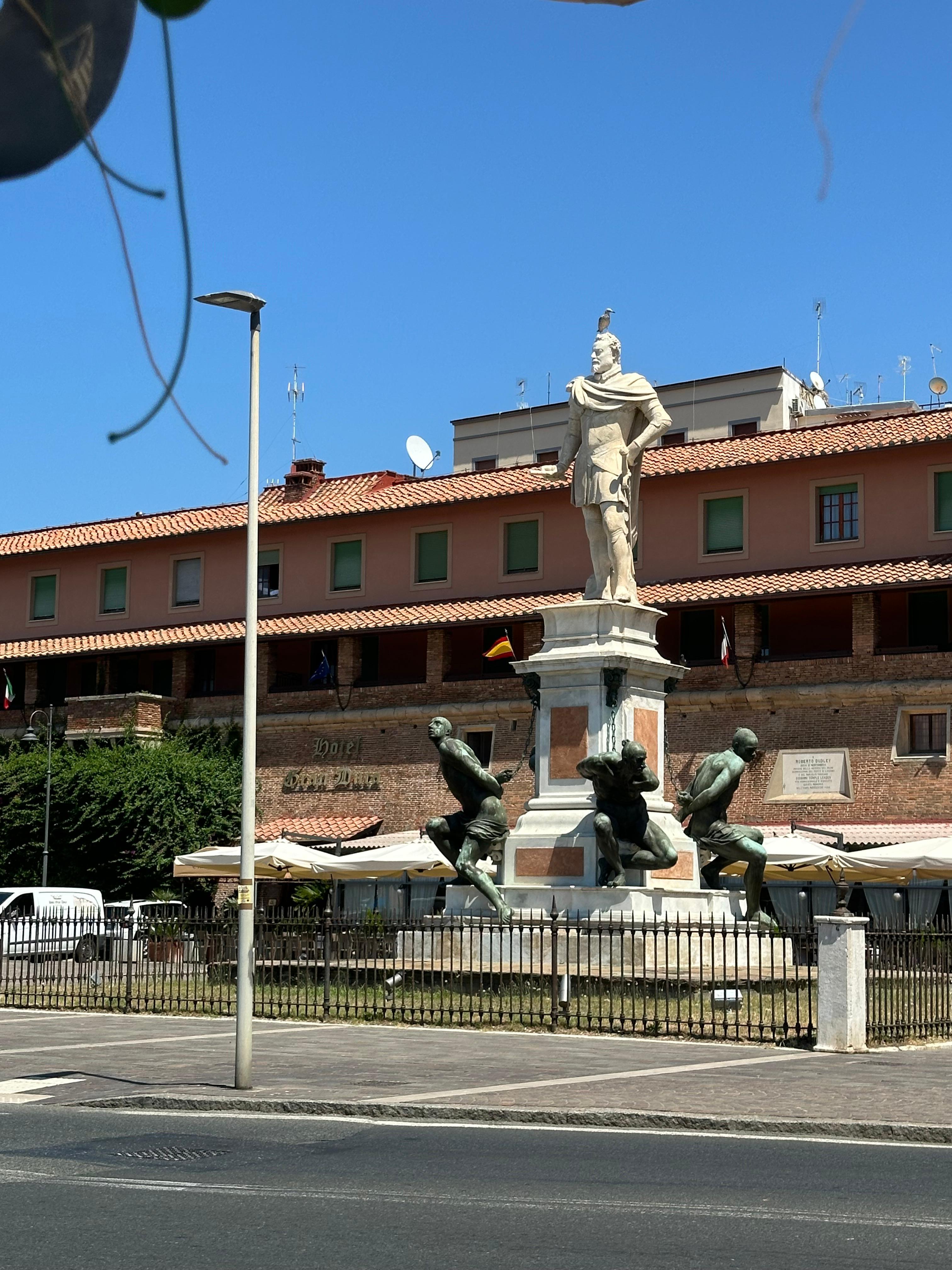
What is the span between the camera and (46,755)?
49.0m

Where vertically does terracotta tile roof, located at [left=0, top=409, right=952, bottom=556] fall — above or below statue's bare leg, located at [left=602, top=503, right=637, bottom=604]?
above

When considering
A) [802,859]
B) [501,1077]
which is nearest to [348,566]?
[802,859]

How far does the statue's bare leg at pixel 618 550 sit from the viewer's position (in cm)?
2247

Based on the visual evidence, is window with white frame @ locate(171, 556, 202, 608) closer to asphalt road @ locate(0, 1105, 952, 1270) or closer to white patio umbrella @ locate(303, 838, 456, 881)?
white patio umbrella @ locate(303, 838, 456, 881)

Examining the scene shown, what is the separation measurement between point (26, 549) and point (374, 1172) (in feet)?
161

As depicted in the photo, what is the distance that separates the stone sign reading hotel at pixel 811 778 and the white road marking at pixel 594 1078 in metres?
23.9

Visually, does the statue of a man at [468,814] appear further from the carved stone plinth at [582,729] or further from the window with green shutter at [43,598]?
the window with green shutter at [43,598]

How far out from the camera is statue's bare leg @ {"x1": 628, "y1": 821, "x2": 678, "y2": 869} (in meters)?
20.1

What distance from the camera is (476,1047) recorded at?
1681 centimetres

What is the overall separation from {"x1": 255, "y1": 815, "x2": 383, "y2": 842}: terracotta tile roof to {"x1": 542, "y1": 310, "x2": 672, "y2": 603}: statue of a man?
2309 cm

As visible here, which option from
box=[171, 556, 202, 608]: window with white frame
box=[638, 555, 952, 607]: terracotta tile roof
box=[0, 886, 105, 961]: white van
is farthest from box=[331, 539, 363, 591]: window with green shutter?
box=[0, 886, 105, 961]: white van

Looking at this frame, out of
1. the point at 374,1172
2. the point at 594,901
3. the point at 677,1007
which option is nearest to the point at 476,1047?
the point at 677,1007

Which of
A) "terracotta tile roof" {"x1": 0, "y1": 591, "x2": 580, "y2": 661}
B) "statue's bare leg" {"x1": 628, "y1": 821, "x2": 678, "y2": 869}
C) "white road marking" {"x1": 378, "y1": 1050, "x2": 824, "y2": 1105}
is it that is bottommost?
"white road marking" {"x1": 378, "y1": 1050, "x2": 824, "y2": 1105}

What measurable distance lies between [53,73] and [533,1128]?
36.6 ft
